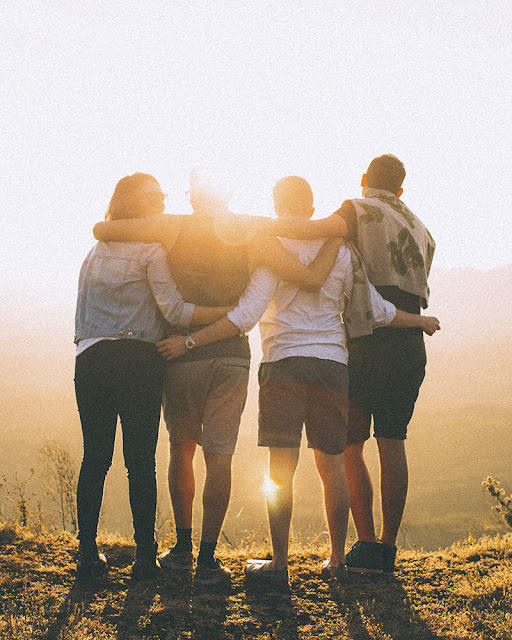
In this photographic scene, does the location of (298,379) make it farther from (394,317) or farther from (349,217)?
(349,217)

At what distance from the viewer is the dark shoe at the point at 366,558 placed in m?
3.30

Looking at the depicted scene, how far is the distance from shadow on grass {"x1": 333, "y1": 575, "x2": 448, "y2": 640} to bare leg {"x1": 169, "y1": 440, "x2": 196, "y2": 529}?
94 cm

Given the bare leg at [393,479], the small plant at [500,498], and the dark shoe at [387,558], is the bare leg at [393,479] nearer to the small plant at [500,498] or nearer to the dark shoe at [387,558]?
the dark shoe at [387,558]

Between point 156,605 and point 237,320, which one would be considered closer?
point 156,605

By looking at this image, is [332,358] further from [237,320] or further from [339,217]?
[339,217]

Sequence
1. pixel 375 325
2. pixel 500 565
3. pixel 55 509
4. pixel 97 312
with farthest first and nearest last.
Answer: pixel 55 509 < pixel 500 565 < pixel 375 325 < pixel 97 312

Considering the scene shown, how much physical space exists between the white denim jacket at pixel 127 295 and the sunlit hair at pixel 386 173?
4.68 ft

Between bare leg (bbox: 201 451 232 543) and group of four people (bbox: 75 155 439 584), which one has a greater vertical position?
group of four people (bbox: 75 155 439 584)

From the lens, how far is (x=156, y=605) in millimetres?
2771

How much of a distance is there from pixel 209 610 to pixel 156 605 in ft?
0.85

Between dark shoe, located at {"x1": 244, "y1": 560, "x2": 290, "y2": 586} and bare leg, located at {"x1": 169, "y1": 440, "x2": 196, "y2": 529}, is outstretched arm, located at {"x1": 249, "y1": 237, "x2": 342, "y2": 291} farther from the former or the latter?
dark shoe, located at {"x1": 244, "y1": 560, "x2": 290, "y2": 586}

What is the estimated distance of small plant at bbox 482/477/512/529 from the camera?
4395 mm

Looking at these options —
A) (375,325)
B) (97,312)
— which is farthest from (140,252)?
(375,325)

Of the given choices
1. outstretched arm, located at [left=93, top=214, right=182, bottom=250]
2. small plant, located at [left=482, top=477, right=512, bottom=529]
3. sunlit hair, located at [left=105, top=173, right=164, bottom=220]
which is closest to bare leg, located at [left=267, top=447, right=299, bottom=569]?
outstretched arm, located at [left=93, top=214, right=182, bottom=250]
